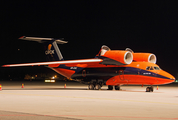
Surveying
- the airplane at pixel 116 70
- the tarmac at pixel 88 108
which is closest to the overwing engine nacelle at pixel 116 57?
the airplane at pixel 116 70

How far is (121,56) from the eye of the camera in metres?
26.1

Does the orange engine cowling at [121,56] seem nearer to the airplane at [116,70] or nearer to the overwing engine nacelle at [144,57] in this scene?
the airplane at [116,70]

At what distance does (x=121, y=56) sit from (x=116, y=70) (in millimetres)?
1990

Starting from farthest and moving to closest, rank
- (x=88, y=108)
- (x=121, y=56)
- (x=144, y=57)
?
(x=144, y=57) < (x=121, y=56) < (x=88, y=108)

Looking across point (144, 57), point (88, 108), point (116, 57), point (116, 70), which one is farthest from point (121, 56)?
point (88, 108)

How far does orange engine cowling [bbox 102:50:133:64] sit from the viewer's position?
2606cm

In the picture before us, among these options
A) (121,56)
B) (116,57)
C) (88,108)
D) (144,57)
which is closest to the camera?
(88,108)

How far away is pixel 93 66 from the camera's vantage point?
29.4m

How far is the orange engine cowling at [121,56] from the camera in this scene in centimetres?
2606

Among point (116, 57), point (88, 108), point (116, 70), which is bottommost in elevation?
point (88, 108)

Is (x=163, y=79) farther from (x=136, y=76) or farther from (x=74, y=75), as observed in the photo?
(x=74, y=75)

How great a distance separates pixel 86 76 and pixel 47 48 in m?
7.10

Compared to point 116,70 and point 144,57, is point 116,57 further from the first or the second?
point 144,57

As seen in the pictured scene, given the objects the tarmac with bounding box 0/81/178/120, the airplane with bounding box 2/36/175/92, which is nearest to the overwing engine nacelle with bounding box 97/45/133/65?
the airplane with bounding box 2/36/175/92
